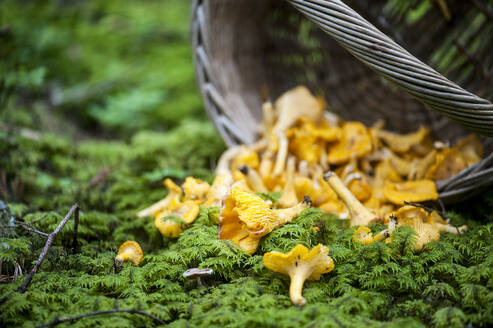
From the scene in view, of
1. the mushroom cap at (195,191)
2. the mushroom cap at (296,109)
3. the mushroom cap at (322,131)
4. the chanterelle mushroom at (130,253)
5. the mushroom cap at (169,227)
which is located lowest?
the chanterelle mushroom at (130,253)

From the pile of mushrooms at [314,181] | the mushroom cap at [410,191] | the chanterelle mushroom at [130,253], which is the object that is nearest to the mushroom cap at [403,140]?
the pile of mushrooms at [314,181]

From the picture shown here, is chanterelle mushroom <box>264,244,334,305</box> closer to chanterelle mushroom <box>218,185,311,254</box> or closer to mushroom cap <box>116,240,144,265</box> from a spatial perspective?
chanterelle mushroom <box>218,185,311,254</box>

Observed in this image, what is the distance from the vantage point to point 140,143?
2887 millimetres

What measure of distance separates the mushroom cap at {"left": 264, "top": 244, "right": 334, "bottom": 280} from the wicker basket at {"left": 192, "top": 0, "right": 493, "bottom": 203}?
88cm

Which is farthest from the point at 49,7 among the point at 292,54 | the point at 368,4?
the point at 368,4

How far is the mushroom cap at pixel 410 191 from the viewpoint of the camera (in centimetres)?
181

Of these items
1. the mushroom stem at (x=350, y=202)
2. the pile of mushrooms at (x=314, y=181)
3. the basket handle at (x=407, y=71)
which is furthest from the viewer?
the mushroom stem at (x=350, y=202)

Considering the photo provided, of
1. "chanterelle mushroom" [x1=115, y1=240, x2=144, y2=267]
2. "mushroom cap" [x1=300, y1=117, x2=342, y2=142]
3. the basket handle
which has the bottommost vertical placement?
"chanterelle mushroom" [x1=115, y1=240, x2=144, y2=267]

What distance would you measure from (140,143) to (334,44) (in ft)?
5.50

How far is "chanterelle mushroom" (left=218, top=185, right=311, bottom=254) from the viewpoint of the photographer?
4.69ft

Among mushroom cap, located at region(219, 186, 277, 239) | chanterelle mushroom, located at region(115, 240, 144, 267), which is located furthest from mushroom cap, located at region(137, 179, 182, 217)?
mushroom cap, located at region(219, 186, 277, 239)

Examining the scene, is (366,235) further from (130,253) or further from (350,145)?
(130,253)

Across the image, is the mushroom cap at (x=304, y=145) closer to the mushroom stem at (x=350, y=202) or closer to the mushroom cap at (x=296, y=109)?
the mushroom cap at (x=296, y=109)

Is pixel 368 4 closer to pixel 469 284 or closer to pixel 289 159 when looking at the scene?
pixel 289 159
